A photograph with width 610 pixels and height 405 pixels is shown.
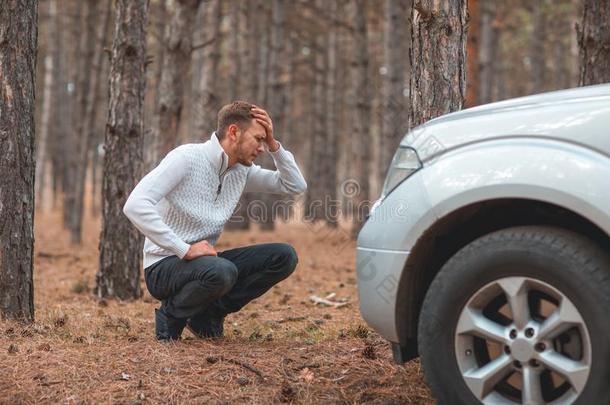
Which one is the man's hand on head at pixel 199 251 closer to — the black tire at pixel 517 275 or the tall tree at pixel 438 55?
→ the tall tree at pixel 438 55

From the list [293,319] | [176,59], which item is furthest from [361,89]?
[293,319]

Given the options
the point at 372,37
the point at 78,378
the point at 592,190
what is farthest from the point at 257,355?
the point at 372,37

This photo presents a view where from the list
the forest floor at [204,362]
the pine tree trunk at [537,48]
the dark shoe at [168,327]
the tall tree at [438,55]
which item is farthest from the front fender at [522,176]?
the pine tree trunk at [537,48]

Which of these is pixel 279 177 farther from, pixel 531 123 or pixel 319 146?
pixel 319 146

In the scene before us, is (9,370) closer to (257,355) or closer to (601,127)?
(257,355)

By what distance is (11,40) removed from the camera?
543 centimetres

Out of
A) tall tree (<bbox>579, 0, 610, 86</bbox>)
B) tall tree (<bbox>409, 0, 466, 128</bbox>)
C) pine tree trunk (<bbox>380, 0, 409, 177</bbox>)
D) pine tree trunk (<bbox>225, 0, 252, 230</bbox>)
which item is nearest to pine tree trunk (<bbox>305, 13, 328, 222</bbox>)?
pine tree trunk (<bbox>225, 0, 252, 230</bbox>)

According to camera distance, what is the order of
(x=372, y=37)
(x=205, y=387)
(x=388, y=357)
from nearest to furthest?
(x=205, y=387)
(x=388, y=357)
(x=372, y=37)

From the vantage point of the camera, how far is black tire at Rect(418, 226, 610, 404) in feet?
9.84

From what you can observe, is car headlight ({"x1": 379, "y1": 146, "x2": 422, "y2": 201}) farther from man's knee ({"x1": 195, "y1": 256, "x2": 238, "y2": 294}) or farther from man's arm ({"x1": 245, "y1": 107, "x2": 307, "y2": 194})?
man's arm ({"x1": 245, "y1": 107, "x2": 307, "y2": 194})

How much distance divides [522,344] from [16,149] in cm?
→ 396

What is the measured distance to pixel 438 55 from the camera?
4.91 meters

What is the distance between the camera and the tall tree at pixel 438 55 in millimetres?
4895

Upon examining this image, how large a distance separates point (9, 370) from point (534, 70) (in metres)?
18.5
